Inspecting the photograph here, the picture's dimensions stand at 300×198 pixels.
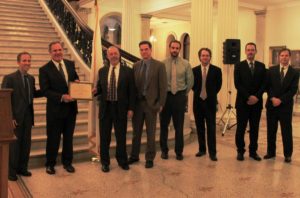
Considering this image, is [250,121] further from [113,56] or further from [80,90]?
[80,90]

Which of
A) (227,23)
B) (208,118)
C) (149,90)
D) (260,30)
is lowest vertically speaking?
(208,118)

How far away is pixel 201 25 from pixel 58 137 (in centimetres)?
437

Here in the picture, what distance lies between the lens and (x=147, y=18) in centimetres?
1486

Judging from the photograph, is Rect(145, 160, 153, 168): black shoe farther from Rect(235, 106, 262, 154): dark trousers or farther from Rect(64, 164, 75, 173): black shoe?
Rect(235, 106, 262, 154): dark trousers

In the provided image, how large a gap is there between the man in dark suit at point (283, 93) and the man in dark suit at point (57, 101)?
2575 mm

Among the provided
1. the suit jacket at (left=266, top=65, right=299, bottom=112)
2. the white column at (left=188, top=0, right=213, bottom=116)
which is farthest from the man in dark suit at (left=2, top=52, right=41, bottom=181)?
the white column at (left=188, top=0, right=213, bottom=116)

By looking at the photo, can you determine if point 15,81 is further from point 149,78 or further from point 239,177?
point 239,177

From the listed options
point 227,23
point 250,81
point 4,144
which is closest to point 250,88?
point 250,81

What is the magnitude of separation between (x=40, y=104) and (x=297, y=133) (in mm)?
5102

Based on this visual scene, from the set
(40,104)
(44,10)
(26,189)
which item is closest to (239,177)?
(26,189)

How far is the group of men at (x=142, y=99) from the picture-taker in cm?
414

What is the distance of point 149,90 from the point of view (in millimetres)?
4535

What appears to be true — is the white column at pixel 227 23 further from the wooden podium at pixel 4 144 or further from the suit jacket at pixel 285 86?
the wooden podium at pixel 4 144

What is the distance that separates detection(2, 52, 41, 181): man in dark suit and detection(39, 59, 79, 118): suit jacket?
0.16 m
